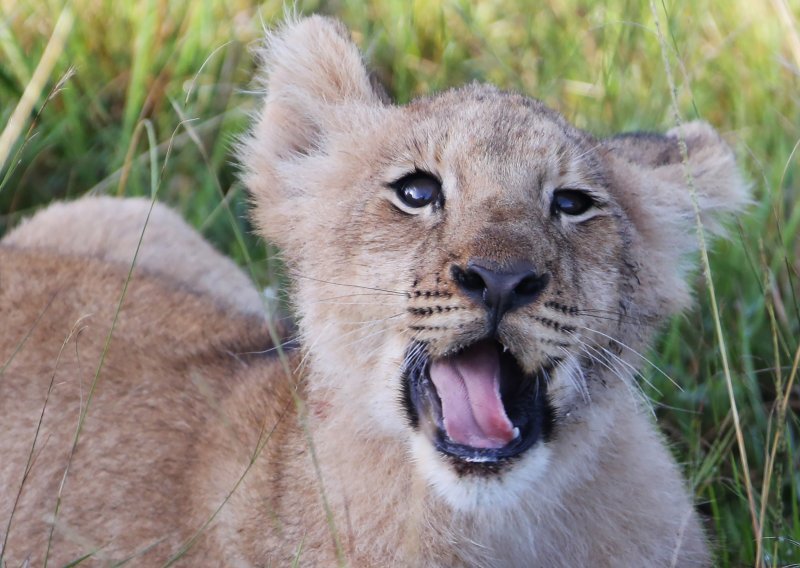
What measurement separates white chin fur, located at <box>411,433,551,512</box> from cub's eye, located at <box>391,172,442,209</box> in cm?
70

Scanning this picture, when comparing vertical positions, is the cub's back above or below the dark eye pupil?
below

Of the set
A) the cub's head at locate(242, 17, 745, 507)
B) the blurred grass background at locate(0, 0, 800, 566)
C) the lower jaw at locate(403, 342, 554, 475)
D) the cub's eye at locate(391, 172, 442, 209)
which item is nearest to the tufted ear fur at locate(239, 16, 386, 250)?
the cub's head at locate(242, 17, 745, 507)

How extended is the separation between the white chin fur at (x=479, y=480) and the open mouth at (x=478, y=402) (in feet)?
0.10

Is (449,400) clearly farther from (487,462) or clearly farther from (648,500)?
(648,500)

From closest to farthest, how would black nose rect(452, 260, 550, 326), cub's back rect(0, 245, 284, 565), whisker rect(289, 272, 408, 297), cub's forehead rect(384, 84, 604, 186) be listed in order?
black nose rect(452, 260, 550, 326), whisker rect(289, 272, 408, 297), cub's forehead rect(384, 84, 604, 186), cub's back rect(0, 245, 284, 565)

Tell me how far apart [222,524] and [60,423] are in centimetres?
75

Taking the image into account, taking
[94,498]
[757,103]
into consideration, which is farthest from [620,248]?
[757,103]

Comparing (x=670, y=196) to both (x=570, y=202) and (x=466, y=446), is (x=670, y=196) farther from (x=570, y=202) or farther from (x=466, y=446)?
(x=466, y=446)

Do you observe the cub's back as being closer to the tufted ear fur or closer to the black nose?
the tufted ear fur

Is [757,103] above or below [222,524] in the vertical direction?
above

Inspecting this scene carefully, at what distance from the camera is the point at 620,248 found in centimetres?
361

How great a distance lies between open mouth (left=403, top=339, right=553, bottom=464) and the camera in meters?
3.22

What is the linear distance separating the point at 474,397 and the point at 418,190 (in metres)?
0.69

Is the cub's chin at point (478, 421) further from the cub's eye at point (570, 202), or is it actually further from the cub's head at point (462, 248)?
the cub's eye at point (570, 202)
